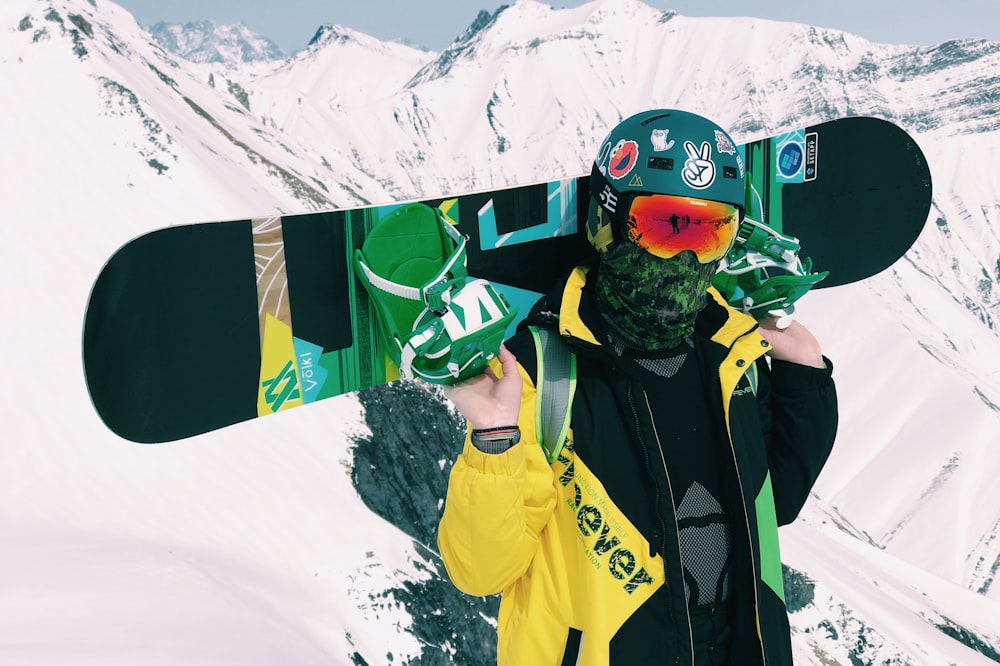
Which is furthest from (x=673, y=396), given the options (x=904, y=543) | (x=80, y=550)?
(x=904, y=543)

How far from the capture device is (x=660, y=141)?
287cm

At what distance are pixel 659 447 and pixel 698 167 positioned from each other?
112 cm

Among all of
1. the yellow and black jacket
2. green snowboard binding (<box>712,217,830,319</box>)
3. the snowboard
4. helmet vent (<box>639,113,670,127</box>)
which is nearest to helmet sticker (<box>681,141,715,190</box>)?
helmet vent (<box>639,113,670,127</box>)

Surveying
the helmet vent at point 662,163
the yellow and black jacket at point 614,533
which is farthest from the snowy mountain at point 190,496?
the helmet vent at point 662,163

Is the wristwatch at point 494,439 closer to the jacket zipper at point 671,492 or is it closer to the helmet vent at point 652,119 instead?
the jacket zipper at point 671,492

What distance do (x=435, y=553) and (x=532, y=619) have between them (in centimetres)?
1267

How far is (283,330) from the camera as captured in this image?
365 cm

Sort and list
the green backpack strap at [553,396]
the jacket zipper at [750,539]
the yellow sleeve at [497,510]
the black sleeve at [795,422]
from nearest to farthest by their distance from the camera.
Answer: the yellow sleeve at [497,510] < the green backpack strap at [553,396] < the jacket zipper at [750,539] < the black sleeve at [795,422]

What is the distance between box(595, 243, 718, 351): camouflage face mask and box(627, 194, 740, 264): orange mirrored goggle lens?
4 cm

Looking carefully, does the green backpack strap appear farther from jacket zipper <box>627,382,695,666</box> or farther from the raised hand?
jacket zipper <box>627,382,695,666</box>

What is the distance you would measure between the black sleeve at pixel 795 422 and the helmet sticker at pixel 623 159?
1007mm

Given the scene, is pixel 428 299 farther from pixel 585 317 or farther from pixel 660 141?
pixel 660 141

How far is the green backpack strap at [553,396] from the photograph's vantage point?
8.40 feet

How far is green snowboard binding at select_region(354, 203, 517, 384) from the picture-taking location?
240 cm
